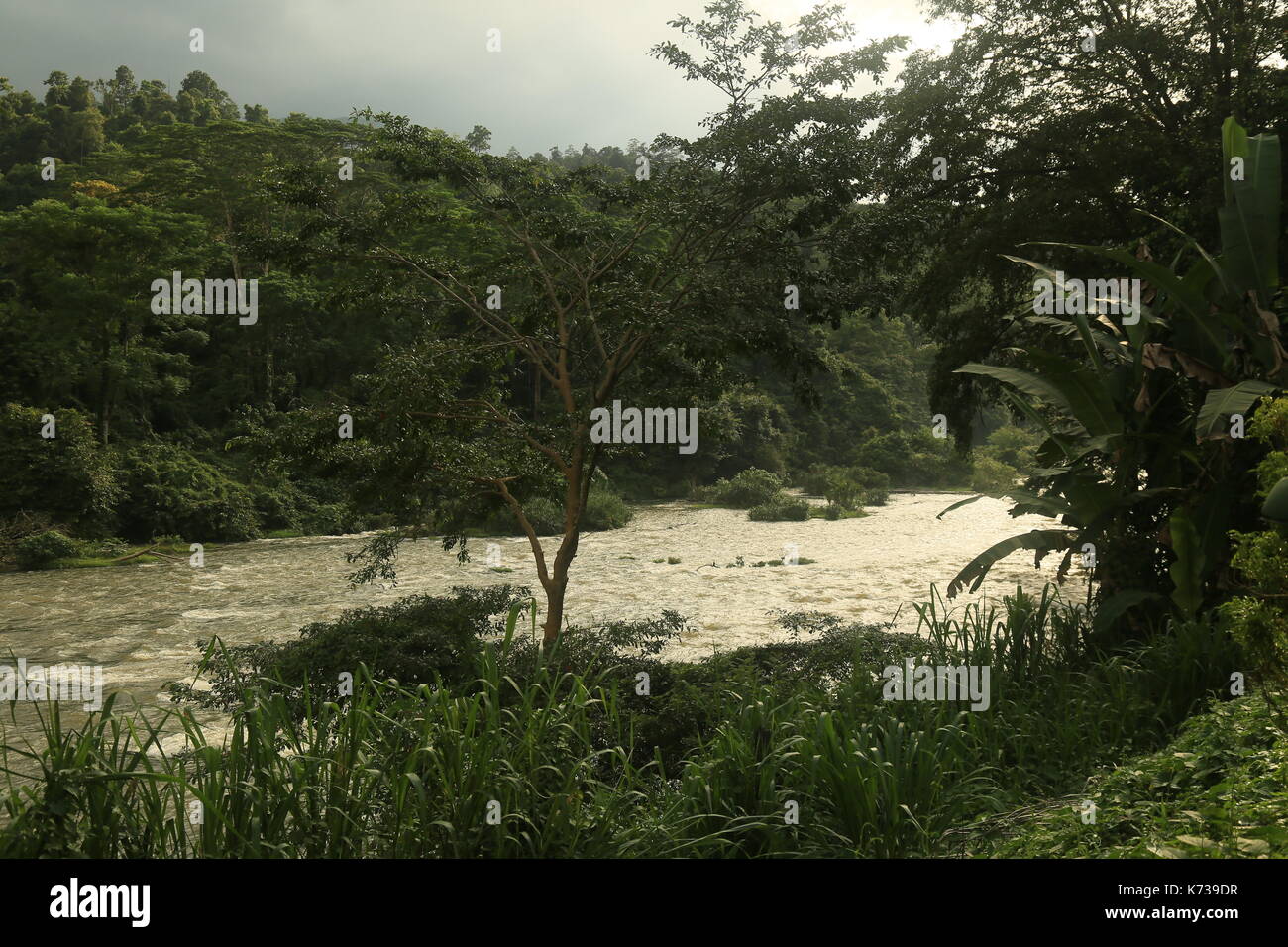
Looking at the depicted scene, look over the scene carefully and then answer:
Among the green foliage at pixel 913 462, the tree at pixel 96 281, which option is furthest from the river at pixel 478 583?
the green foliage at pixel 913 462

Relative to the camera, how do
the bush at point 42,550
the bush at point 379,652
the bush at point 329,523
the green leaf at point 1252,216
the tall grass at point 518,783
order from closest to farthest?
the tall grass at point 518,783 → the green leaf at point 1252,216 → the bush at point 379,652 → the bush at point 42,550 → the bush at point 329,523

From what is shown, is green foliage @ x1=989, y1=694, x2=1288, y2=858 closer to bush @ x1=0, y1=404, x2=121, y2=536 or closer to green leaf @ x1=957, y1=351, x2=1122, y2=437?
green leaf @ x1=957, y1=351, x2=1122, y2=437

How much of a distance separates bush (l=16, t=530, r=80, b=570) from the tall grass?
1263 cm

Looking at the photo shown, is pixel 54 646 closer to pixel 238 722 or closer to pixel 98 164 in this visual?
pixel 238 722

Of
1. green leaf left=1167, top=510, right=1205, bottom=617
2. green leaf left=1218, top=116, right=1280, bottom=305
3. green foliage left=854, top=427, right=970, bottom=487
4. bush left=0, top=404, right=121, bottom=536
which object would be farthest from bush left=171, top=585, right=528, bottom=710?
green foliage left=854, top=427, right=970, bottom=487

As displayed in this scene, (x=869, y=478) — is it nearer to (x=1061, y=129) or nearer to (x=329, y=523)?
(x=329, y=523)

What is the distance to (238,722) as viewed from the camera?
2.54 meters

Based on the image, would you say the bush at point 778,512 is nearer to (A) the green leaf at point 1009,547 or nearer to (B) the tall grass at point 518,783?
(A) the green leaf at point 1009,547

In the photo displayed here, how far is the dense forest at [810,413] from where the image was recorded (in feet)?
8.73

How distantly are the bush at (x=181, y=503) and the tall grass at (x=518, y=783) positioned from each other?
1484 centimetres

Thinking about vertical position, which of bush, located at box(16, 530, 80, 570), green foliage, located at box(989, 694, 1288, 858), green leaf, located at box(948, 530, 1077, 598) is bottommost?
bush, located at box(16, 530, 80, 570)

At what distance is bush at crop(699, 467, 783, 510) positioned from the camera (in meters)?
22.0
